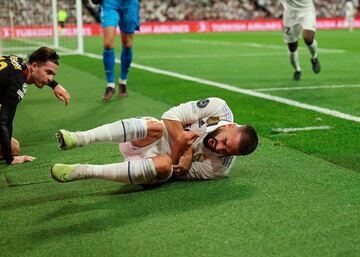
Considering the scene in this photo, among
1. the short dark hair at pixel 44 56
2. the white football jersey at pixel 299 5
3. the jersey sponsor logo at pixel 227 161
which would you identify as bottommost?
the jersey sponsor logo at pixel 227 161

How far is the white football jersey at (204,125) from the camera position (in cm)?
412

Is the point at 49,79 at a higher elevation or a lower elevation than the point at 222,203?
higher

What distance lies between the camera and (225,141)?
3822 millimetres

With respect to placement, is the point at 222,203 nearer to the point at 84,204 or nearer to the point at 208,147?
the point at 208,147

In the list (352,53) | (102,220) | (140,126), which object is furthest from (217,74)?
(102,220)

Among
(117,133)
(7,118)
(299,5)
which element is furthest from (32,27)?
(117,133)

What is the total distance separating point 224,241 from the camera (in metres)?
3.03

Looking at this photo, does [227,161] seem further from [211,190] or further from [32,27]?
[32,27]

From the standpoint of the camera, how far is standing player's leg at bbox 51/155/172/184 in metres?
3.82

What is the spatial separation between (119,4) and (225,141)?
5075 mm

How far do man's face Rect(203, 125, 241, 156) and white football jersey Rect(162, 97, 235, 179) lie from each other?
19 cm

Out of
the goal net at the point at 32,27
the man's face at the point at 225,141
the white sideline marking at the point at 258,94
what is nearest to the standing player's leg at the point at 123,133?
the man's face at the point at 225,141

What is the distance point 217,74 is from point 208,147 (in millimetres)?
7722

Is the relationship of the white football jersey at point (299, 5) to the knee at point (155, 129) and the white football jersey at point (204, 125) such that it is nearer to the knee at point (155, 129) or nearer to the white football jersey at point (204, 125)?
the white football jersey at point (204, 125)
